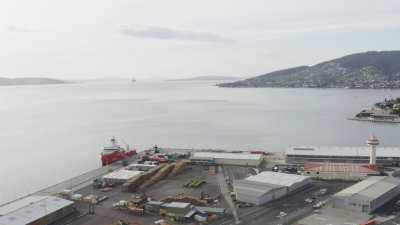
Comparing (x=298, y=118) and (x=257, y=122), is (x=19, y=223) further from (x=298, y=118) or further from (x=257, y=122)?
(x=298, y=118)

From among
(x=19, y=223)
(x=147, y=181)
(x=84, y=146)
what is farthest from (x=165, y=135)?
(x=19, y=223)

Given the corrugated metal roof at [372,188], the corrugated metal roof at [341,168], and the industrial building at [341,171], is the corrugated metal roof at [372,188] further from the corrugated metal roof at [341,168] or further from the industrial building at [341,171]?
the corrugated metal roof at [341,168]

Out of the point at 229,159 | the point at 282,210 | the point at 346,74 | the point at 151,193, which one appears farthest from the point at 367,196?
the point at 346,74

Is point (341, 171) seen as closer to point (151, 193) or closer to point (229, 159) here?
point (229, 159)

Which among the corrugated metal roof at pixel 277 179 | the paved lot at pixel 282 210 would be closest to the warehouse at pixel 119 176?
the corrugated metal roof at pixel 277 179

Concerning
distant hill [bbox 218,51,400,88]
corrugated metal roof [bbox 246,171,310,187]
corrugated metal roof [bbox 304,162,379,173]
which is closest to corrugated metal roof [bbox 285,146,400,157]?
corrugated metal roof [bbox 304,162,379,173]

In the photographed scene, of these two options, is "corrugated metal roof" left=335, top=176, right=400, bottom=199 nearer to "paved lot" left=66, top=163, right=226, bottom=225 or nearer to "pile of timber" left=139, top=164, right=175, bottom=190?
"paved lot" left=66, top=163, right=226, bottom=225

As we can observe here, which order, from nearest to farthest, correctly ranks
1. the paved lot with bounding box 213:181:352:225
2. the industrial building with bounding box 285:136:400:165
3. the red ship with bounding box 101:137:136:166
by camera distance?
the paved lot with bounding box 213:181:352:225 < the industrial building with bounding box 285:136:400:165 < the red ship with bounding box 101:137:136:166
